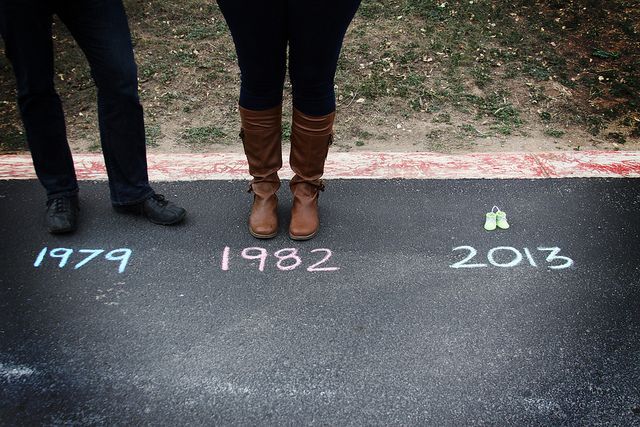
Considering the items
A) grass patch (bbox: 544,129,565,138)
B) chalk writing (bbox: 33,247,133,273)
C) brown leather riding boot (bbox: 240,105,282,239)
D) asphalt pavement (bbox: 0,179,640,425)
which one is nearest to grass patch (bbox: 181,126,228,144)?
asphalt pavement (bbox: 0,179,640,425)

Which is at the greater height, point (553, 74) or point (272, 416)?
point (553, 74)

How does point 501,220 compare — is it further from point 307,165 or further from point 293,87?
point 293,87

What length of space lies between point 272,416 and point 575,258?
1.51 metres

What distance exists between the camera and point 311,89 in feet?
7.64

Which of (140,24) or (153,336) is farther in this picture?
(140,24)

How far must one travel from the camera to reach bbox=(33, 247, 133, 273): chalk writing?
2.38 m

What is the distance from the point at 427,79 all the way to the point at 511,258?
2.20m

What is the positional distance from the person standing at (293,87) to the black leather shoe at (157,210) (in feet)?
1.15

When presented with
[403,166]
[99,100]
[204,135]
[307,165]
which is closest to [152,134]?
[204,135]

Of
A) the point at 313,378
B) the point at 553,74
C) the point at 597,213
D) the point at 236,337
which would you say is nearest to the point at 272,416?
the point at 313,378

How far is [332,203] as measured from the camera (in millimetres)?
2852

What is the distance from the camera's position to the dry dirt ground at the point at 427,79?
143 inches

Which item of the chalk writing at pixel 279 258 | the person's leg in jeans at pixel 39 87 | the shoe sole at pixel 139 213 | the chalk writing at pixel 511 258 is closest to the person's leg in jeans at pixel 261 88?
the chalk writing at pixel 279 258

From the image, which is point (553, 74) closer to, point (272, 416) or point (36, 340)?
point (272, 416)
